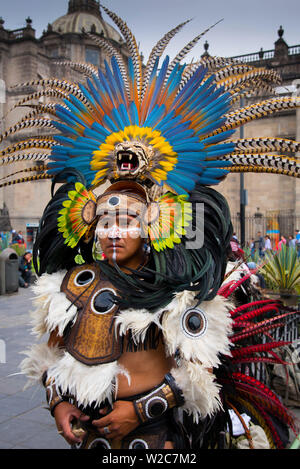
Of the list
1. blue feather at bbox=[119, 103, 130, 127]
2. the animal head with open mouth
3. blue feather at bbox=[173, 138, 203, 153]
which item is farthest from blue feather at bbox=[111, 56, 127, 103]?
blue feather at bbox=[173, 138, 203, 153]

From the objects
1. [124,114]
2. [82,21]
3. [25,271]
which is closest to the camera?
[124,114]

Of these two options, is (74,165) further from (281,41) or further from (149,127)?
(281,41)

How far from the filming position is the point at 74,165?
2721mm

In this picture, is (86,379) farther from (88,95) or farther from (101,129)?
(88,95)

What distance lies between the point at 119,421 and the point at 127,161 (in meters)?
1.40

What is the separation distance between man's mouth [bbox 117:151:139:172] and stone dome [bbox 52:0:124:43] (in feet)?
130

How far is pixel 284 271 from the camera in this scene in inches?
209

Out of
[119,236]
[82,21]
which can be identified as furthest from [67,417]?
[82,21]

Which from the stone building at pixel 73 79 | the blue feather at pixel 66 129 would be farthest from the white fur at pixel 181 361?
the stone building at pixel 73 79

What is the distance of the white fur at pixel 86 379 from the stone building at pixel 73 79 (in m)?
12.0

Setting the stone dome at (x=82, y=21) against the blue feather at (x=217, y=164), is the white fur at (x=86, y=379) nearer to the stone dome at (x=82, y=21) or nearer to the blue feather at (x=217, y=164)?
the blue feather at (x=217, y=164)

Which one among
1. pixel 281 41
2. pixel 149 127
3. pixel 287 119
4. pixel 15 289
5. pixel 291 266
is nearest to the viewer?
pixel 149 127
